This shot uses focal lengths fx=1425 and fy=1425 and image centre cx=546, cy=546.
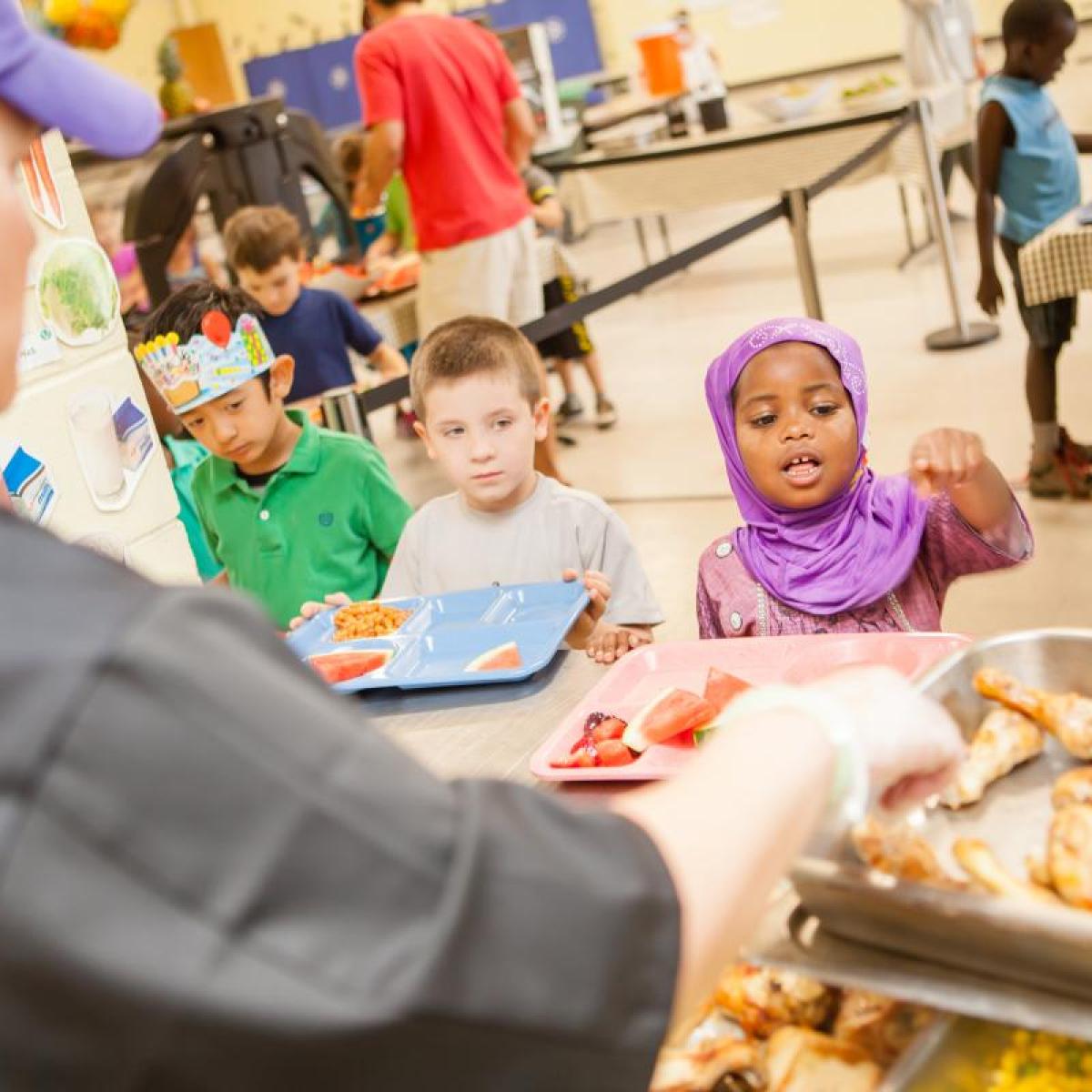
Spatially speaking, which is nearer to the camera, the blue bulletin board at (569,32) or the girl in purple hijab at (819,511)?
the girl in purple hijab at (819,511)

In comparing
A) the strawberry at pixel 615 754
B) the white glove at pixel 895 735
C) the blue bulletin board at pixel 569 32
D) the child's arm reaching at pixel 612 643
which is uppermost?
the blue bulletin board at pixel 569 32

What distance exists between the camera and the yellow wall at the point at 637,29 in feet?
54.2

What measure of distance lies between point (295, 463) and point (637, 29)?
50.6 ft

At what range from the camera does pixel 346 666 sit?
226 centimetres

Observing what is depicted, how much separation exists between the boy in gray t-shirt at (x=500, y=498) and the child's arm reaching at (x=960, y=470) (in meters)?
0.74

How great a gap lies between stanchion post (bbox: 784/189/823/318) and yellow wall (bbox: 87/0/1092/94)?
11.8 metres

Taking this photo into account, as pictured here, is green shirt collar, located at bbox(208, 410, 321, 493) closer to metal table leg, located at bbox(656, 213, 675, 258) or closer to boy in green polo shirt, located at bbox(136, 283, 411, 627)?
boy in green polo shirt, located at bbox(136, 283, 411, 627)

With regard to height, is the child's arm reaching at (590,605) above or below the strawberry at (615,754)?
below

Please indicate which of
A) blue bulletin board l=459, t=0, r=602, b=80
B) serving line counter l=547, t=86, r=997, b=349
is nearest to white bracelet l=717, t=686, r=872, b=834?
serving line counter l=547, t=86, r=997, b=349

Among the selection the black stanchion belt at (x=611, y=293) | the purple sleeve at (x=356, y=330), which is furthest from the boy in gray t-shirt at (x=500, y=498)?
the purple sleeve at (x=356, y=330)

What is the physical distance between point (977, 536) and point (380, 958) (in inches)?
64.5

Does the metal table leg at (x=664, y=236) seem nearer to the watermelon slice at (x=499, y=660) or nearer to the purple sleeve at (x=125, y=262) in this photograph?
the purple sleeve at (x=125, y=262)

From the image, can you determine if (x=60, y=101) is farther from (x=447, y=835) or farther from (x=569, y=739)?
(x=569, y=739)

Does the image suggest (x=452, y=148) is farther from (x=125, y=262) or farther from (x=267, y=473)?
(x=267, y=473)
